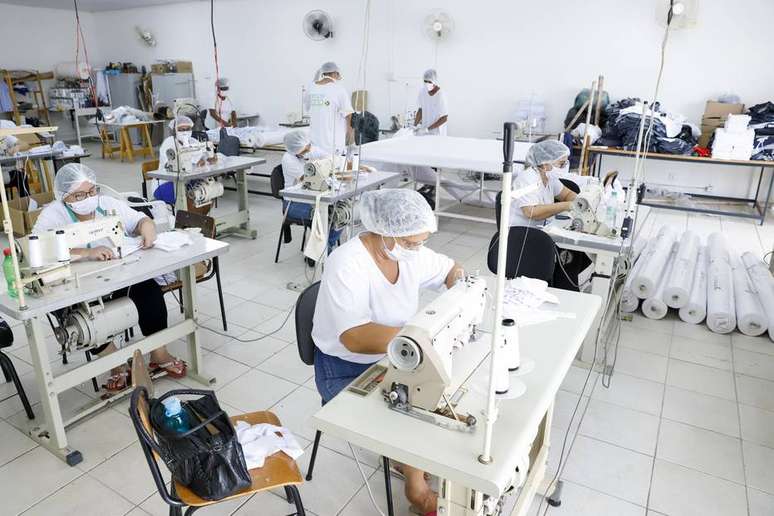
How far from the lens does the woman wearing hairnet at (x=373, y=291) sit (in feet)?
6.11

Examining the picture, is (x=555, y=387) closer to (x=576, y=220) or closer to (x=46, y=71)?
(x=576, y=220)

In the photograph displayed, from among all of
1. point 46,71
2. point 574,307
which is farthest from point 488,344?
point 46,71

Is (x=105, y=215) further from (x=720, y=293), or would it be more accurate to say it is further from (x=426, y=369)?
(x=720, y=293)

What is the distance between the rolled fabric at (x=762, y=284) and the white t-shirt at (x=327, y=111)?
11.8 ft

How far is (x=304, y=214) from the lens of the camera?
4328mm

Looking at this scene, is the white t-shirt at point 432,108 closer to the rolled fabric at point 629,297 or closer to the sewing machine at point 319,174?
the sewing machine at point 319,174

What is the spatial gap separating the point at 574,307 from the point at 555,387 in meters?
0.58

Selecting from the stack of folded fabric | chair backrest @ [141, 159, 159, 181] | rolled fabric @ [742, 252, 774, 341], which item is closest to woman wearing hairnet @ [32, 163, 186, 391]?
chair backrest @ [141, 159, 159, 181]

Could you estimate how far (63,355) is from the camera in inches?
118

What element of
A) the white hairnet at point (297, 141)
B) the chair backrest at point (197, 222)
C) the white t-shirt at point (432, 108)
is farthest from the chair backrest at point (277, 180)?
the white t-shirt at point (432, 108)

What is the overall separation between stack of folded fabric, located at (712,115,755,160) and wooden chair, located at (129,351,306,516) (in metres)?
6.02

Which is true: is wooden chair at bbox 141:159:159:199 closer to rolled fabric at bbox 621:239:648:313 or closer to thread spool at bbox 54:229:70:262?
thread spool at bbox 54:229:70:262

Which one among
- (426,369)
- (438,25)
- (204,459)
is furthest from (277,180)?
(438,25)

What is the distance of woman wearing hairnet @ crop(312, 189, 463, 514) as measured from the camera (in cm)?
186
